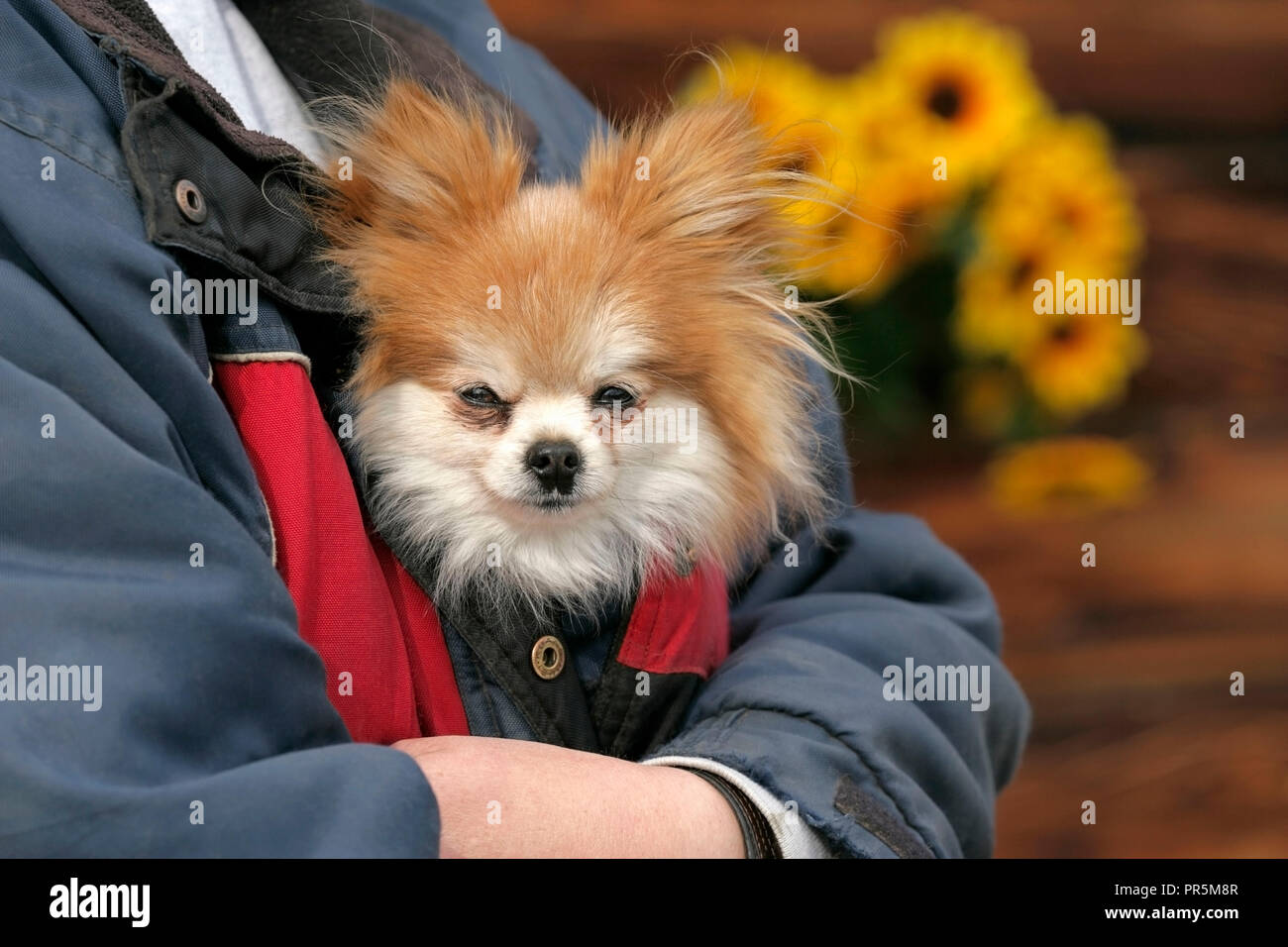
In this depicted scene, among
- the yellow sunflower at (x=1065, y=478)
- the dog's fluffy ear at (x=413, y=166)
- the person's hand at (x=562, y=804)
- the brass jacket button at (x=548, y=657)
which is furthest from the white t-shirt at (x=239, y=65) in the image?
the yellow sunflower at (x=1065, y=478)

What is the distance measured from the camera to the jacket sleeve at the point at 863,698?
121 cm

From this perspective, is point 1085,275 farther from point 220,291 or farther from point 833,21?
point 220,291

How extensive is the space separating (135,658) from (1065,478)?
2581 mm

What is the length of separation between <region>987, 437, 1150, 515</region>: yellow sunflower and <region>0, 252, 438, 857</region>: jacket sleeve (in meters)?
2.32

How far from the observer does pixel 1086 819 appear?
8.77ft

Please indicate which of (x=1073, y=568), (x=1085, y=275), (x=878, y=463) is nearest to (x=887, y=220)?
(x=1085, y=275)

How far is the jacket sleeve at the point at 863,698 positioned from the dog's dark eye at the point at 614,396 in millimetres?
327

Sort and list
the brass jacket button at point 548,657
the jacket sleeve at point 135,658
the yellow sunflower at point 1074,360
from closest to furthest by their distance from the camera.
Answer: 1. the jacket sleeve at point 135,658
2. the brass jacket button at point 548,657
3. the yellow sunflower at point 1074,360

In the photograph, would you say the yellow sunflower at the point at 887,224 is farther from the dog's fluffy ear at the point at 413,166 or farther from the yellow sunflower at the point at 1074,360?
the dog's fluffy ear at the point at 413,166

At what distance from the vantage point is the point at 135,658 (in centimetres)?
86

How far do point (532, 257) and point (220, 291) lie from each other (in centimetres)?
40

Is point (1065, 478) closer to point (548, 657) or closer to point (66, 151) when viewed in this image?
point (548, 657)

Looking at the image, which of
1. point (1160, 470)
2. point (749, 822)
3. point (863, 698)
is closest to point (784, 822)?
point (749, 822)

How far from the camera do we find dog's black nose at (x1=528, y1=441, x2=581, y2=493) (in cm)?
131
